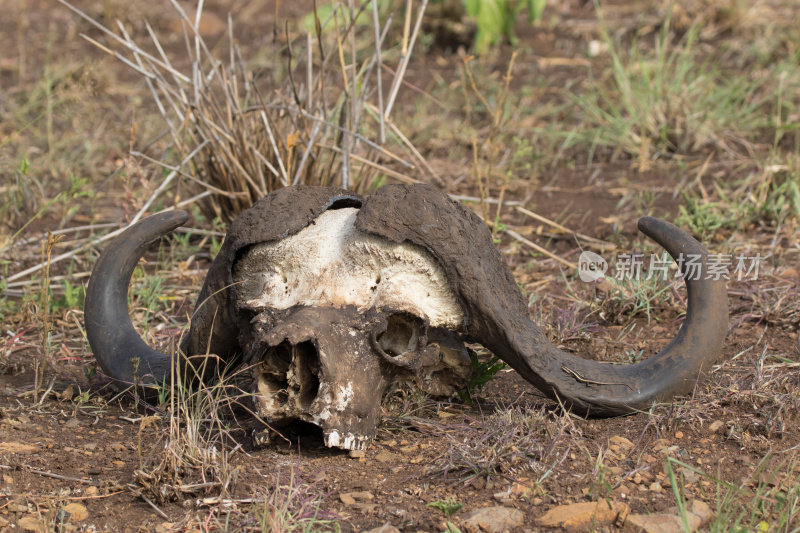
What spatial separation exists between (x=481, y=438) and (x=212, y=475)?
77 centimetres

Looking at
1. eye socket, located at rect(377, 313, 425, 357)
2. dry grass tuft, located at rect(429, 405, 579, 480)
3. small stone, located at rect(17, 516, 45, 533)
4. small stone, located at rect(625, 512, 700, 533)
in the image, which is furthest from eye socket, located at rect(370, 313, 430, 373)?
small stone, located at rect(17, 516, 45, 533)

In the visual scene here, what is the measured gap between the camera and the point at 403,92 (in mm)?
7145

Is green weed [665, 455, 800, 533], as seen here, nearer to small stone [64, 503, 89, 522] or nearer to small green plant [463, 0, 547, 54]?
small stone [64, 503, 89, 522]

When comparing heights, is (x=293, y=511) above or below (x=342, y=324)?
below

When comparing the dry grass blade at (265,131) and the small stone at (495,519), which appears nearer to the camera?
the small stone at (495,519)

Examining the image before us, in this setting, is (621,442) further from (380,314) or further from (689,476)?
(380,314)

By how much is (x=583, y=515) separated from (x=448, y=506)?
0.35m

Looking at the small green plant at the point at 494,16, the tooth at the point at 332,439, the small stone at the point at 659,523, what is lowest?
the small stone at the point at 659,523

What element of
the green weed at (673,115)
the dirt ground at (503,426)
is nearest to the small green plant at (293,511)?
the dirt ground at (503,426)

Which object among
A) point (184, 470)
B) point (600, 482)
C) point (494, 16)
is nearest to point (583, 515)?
point (600, 482)

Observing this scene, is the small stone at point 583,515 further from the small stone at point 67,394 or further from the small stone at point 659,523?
the small stone at point 67,394

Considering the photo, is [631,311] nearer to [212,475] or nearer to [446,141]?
[212,475]

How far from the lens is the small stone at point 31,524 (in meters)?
2.34

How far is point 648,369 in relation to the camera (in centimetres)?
288
